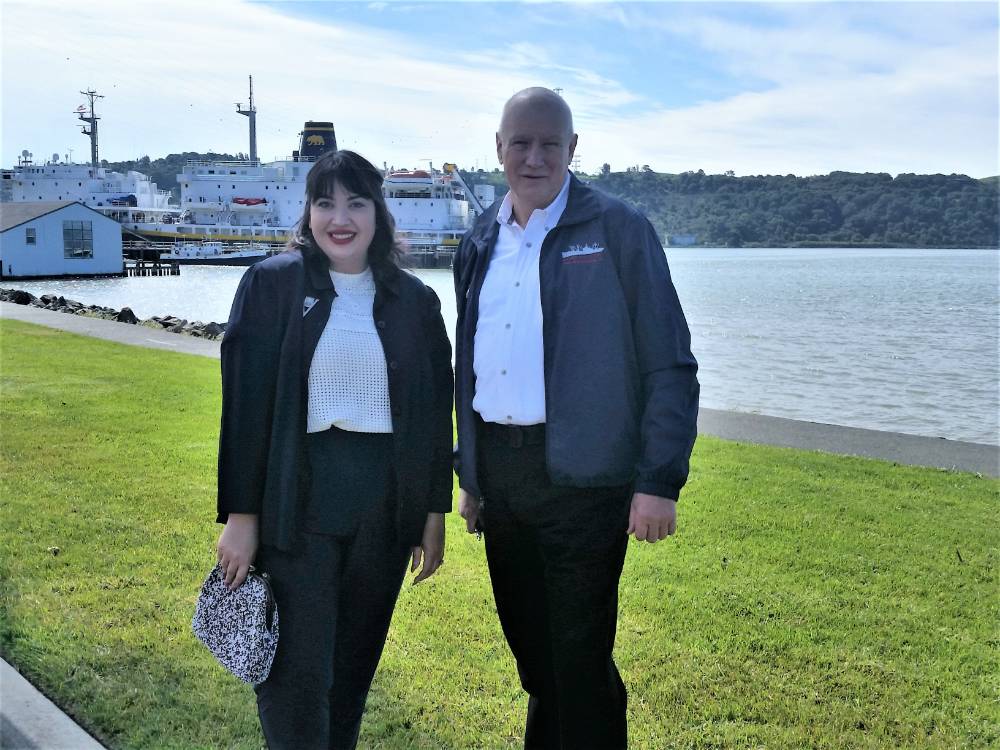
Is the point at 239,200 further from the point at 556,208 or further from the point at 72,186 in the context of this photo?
the point at 556,208

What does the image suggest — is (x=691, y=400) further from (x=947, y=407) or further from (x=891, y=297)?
(x=891, y=297)

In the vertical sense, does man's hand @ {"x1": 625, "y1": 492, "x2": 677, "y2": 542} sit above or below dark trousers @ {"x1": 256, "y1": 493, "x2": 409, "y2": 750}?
above

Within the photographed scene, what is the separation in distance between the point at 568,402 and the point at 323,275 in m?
0.77

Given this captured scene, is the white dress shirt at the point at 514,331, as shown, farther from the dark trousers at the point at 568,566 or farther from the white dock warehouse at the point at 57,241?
the white dock warehouse at the point at 57,241

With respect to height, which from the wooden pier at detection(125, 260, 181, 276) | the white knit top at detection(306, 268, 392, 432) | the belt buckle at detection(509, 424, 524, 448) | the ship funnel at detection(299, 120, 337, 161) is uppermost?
the ship funnel at detection(299, 120, 337, 161)

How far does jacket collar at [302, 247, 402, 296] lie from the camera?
2.49 m

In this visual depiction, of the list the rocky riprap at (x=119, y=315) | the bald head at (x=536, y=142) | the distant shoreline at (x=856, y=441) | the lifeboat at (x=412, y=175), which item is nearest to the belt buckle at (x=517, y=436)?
the bald head at (x=536, y=142)

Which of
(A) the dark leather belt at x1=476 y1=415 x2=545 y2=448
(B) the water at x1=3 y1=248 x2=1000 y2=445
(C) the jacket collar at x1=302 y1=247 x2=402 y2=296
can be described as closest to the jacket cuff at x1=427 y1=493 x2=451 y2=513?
(A) the dark leather belt at x1=476 y1=415 x2=545 y2=448

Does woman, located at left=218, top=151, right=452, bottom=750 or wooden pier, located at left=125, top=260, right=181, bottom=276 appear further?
wooden pier, located at left=125, top=260, right=181, bottom=276

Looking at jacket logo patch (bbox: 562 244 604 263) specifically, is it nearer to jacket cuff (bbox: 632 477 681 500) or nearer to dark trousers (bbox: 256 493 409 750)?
jacket cuff (bbox: 632 477 681 500)

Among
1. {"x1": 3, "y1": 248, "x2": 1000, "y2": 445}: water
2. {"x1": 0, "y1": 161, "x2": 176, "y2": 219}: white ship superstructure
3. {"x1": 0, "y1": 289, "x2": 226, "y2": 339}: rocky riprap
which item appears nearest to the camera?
{"x1": 3, "y1": 248, "x2": 1000, "y2": 445}: water

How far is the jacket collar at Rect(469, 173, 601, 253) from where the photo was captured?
8.27 ft

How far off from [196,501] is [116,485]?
656mm

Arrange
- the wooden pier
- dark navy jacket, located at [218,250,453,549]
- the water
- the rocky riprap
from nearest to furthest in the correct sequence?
1. dark navy jacket, located at [218,250,453,549]
2. the water
3. the rocky riprap
4. the wooden pier
